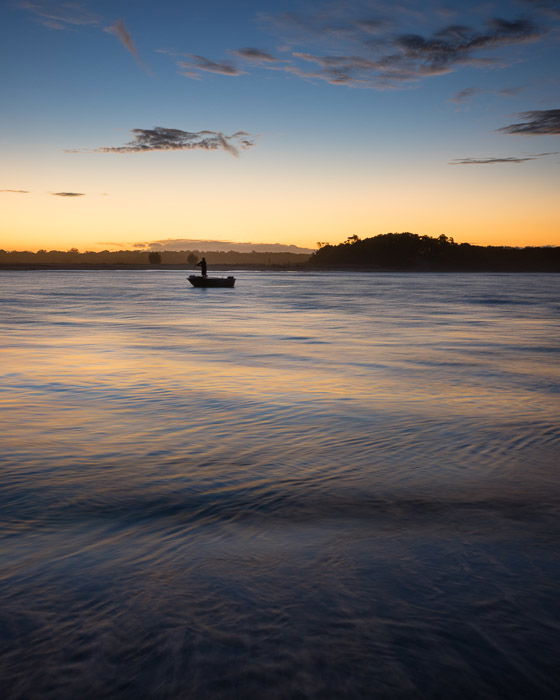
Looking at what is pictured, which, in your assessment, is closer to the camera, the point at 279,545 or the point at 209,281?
the point at 279,545

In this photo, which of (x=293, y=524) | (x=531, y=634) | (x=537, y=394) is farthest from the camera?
(x=537, y=394)

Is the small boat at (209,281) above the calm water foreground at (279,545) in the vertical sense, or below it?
above

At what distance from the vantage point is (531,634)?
3.08m

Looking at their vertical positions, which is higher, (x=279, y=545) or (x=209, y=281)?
(x=209, y=281)

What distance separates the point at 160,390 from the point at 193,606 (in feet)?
24.6

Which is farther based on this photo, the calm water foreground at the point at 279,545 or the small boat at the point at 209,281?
the small boat at the point at 209,281

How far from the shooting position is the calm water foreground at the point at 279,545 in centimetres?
283

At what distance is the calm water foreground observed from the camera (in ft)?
9.28

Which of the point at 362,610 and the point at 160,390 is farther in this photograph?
the point at 160,390

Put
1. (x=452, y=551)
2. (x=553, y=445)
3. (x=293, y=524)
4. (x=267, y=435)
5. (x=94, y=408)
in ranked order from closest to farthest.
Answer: (x=452, y=551), (x=293, y=524), (x=553, y=445), (x=267, y=435), (x=94, y=408)

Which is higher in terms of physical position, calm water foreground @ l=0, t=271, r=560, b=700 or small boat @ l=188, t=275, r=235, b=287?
small boat @ l=188, t=275, r=235, b=287

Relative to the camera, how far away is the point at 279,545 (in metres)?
4.15

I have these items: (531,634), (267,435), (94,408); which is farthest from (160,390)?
(531,634)

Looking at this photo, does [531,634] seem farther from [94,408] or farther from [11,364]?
[11,364]
